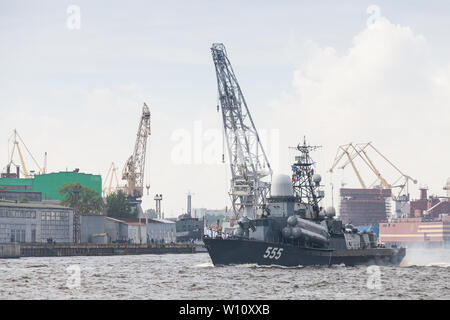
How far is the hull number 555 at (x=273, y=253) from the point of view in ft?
253

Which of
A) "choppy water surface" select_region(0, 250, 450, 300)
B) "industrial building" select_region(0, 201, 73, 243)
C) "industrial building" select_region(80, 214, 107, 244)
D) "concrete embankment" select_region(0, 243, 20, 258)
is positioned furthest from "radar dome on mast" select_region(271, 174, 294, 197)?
"industrial building" select_region(80, 214, 107, 244)

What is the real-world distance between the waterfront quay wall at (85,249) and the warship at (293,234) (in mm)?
69091

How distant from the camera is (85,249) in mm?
151750

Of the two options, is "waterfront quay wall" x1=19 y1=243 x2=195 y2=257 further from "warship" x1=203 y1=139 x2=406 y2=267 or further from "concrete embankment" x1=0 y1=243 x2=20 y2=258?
"warship" x1=203 y1=139 x2=406 y2=267

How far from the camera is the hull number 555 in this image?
3031 inches

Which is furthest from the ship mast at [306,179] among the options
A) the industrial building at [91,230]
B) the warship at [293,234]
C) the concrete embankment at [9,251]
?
the industrial building at [91,230]

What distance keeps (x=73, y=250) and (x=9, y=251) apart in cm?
2319

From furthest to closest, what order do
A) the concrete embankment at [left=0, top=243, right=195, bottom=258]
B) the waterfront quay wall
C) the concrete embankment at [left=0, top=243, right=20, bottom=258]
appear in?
1. the waterfront quay wall
2. the concrete embankment at [left=0, top=243, right=195, bottom=258]
3. the concrete embankment at [left=0, top=243, right=20, bottom=258]

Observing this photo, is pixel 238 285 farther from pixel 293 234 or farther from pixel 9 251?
pixel 9 251

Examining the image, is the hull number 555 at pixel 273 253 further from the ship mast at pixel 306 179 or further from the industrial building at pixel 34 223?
the industrial building at pixel 34 223

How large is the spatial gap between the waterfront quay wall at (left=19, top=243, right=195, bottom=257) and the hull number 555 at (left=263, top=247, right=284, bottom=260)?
249ft
